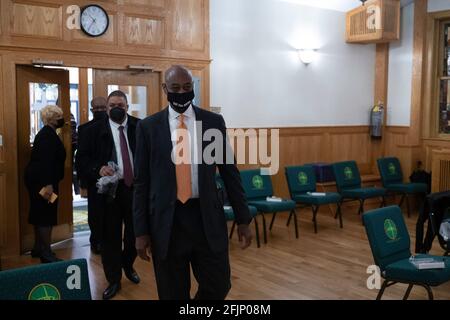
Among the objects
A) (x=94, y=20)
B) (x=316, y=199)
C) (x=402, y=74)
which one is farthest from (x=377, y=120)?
(x=94, y=20)

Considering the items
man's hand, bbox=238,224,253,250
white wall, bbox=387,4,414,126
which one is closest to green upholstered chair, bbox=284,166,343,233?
white wall, bbox=387,4,414,126

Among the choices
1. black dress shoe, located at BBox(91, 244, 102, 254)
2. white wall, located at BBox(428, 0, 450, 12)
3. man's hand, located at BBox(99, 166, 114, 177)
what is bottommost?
black dress shoe, located at BBox(91, 244, 102, 254)

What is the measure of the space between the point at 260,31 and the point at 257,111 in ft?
3.65

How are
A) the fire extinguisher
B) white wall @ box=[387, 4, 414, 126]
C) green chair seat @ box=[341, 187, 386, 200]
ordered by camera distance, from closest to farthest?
green chair seat @ box=[341, 187, 386, 200] → white wall @ box=[387, 4, 414, 126] → the fire extinguisher

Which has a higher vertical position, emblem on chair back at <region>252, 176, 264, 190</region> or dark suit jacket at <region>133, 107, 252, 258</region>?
dark suit jacket at <region>133, 107, 252, 258</region>

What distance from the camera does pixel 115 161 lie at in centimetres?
393

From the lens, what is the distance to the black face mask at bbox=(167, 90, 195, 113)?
2.50 meters

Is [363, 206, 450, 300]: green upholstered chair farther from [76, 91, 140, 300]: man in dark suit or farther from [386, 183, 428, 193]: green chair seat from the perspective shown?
[386, 183, 428, 193]: green chair seat

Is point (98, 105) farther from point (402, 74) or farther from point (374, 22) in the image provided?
point (402, 74)

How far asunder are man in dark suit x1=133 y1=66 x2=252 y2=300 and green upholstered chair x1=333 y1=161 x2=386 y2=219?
4.60 metres

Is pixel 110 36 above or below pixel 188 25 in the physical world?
below

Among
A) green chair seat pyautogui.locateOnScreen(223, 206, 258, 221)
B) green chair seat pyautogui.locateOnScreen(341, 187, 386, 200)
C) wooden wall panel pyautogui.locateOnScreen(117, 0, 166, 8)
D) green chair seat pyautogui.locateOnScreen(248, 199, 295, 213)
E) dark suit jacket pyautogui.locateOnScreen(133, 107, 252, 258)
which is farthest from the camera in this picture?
green chair seat pyautogui.locateOnScreen(341, 187, 386, 200)

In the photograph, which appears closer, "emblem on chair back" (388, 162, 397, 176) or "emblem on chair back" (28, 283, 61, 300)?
"emblem on chair back" (28, 283, 61, 300)

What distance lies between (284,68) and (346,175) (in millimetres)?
1792
